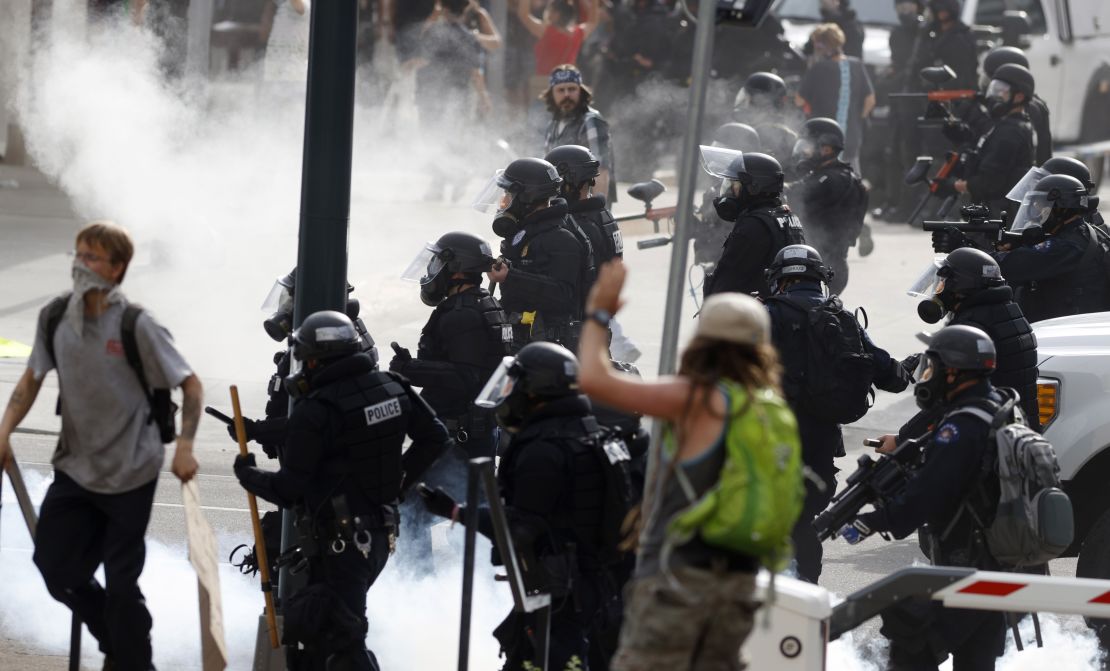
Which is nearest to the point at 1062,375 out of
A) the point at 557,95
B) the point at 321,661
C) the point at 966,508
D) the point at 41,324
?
the point at 966,508

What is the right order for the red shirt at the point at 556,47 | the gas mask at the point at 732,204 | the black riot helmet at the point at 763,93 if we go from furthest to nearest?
the red shirt at the point at 556,47 → the black riot helmet at the point at 763,93 → the gas mask at the point at 732,204

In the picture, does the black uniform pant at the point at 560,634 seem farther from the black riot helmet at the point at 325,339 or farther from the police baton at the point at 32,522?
the police baton at the point at 32,522

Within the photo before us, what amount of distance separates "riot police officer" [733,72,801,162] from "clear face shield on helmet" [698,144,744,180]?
3.34 metres

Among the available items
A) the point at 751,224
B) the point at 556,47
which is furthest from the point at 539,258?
the point at 556,47

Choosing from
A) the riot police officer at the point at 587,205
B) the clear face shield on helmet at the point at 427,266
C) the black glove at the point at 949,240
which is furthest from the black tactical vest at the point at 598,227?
the black glove at the point at 949,240

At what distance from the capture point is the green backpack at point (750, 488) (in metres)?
4.32

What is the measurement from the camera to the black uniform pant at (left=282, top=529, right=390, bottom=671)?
19.8ft

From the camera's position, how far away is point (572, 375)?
18.9 ft

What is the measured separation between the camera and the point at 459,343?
25.3ft

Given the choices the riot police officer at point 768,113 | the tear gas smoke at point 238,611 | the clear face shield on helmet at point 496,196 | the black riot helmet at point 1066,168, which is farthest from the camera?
the riot police officer at point 768,113

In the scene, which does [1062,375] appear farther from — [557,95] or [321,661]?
[557,95]

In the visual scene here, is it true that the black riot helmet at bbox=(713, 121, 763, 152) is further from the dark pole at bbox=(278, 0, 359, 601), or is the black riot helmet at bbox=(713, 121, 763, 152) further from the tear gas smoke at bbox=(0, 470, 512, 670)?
the dark pole at bbox=(278, 0, 359, 601)

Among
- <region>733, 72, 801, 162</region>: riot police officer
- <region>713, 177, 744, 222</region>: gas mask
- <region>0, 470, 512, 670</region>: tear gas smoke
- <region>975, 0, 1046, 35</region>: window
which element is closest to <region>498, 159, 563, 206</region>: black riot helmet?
<region>713, 177, 744, 222</region>: gas mask

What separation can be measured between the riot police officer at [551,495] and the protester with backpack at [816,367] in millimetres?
1991
